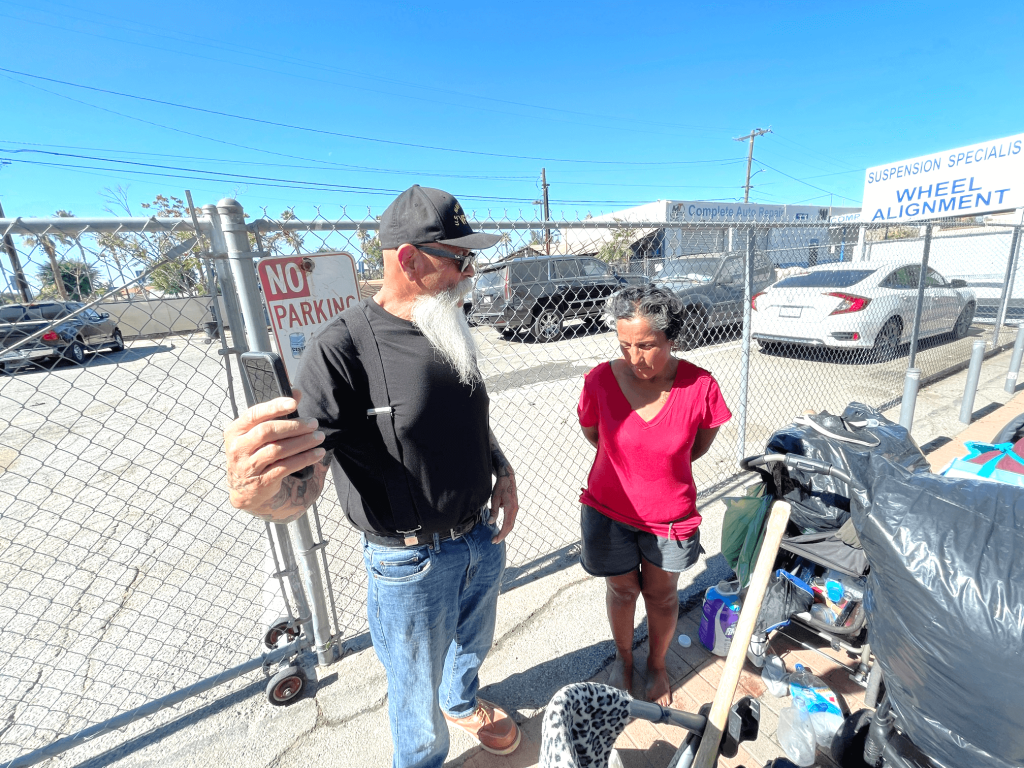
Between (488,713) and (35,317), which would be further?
(488,713)

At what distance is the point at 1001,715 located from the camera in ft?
3.41

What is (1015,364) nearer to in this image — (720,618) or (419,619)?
(720,618)

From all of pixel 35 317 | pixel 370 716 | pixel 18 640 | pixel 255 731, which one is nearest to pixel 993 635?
pixel 370 716

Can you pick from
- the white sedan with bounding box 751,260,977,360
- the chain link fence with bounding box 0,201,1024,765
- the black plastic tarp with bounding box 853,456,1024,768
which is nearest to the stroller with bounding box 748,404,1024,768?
the black plastic tarp with bounding box 853,456,1024,768

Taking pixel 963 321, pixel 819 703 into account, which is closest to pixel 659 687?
pixel 819 703

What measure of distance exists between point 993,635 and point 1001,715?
0.17m

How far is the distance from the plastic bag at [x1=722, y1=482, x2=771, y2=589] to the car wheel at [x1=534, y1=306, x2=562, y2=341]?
674 cm

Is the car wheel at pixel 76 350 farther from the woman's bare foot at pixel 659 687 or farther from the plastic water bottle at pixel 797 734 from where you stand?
the plastic water bottle at pixel 797 734

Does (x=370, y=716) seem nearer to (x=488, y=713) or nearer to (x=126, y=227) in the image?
(x=488, y=713)

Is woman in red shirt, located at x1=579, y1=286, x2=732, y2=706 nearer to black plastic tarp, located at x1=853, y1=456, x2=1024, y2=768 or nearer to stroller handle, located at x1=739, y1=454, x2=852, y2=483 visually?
stroller handle, located at x1=739, y1=454, x2=852, y2=483

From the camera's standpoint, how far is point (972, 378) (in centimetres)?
449

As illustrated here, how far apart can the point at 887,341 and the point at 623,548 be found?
272 inches

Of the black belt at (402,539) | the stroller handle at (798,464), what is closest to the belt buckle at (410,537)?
the black belt at (402,539)

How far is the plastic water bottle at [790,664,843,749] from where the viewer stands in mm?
1738
